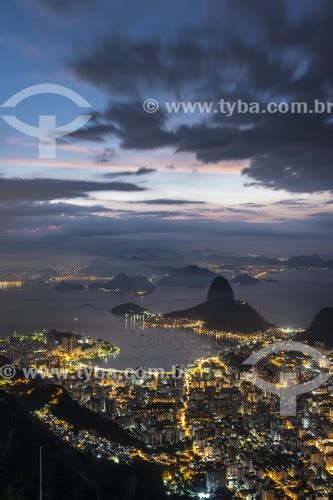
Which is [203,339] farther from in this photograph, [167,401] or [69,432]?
[69,432]

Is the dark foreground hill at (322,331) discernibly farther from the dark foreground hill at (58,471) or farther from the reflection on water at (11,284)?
the reflection on water at (11,284)

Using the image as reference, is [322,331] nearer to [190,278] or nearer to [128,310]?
[128,310]

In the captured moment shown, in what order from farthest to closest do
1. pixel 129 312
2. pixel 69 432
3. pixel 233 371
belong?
pixel 129 312
pixel 233 371
pixel 69 432

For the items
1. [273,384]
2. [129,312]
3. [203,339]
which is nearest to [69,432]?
[273,384]

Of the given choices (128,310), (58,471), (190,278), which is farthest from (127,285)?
(58,471)

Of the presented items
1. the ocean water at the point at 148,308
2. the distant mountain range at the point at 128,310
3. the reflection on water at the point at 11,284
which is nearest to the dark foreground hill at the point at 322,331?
the ocean water at the point at 148,308

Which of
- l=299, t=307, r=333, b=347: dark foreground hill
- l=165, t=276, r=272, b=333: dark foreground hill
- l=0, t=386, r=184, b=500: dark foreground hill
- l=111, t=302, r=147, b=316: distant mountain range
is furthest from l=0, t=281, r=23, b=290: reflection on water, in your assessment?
l=0, t=386, r=184, b=500: dark foreground hill

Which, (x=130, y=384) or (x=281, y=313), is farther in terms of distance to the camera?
(x=281, y=313)

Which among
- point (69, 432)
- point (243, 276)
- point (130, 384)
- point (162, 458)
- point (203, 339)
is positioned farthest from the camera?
point (243, 276)
